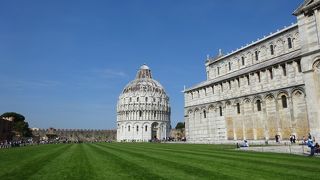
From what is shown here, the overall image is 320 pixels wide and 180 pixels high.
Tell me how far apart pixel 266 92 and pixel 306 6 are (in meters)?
13.2

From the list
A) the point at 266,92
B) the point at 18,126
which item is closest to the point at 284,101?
the point at 266,92

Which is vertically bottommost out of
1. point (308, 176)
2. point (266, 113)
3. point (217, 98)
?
point (308, 176)

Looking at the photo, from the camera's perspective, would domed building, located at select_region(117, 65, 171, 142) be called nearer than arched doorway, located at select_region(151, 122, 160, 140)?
Yes

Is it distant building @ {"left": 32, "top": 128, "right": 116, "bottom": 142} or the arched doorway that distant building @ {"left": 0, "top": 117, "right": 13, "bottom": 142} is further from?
the arched doorway

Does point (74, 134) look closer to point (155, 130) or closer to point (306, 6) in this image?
point (155, 130)

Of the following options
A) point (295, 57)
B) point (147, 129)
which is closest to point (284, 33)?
point (295, 57)

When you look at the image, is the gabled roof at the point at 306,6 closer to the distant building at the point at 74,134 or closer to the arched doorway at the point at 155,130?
the arched doorway at the point at 155,130

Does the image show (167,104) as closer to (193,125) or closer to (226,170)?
(193,125)

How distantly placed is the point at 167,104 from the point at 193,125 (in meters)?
72.2

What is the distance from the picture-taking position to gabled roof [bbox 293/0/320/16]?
2722cm

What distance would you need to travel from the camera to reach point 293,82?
34.9m

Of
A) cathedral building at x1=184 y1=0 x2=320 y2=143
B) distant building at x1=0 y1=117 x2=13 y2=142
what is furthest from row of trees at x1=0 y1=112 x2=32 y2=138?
cathedral building at x1=184 y1=0 x2=320 y2=143

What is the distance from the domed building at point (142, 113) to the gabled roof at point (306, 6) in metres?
90.5

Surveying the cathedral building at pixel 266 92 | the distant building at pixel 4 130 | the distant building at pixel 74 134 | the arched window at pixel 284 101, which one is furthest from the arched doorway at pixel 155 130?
the arched window at pixel 284 101
